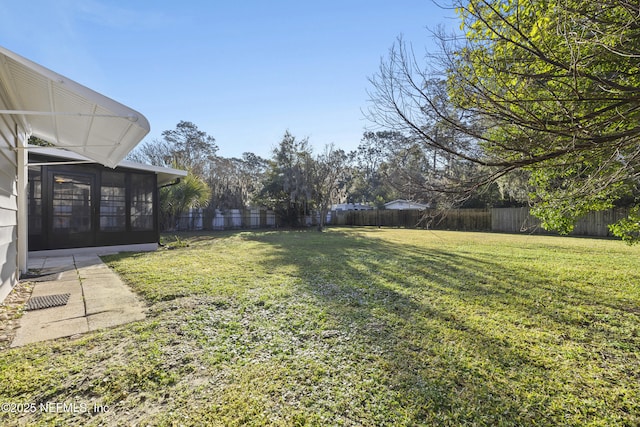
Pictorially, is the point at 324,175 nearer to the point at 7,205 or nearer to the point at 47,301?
the point at 7,205

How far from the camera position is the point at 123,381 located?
5.71ft

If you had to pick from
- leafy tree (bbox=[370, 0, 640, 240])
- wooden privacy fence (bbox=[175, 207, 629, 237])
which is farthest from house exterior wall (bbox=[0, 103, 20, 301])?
wooden privacy fence (bbox=[175, 207, 629, 237])

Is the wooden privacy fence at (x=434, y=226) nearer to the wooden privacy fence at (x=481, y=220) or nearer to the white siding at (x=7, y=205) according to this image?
the wooden privacy fence at (x=481, y=220)

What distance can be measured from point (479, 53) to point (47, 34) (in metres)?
7.81

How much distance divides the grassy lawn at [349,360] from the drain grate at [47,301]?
2.45 ft

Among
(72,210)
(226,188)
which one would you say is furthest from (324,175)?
(72,210)

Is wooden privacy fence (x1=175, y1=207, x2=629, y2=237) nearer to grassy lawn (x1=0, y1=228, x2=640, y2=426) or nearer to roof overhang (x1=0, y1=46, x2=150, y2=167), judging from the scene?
grassy lawn (x1=0, y1=228, x2=640, y2=426)

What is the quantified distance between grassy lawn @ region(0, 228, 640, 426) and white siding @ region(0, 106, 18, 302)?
136 centimetres

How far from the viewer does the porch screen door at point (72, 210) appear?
6.39m

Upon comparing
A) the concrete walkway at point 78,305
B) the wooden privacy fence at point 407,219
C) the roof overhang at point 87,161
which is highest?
the roof overhang at point 87,161

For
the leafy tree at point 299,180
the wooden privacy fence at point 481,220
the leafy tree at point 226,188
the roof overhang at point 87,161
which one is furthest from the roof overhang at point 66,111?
the leafy tree at point 226,188

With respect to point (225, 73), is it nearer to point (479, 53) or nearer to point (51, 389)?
point (479, 53)

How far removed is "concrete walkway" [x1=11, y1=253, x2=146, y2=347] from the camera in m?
2.45

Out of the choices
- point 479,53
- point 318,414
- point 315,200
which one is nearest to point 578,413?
point 318,414
